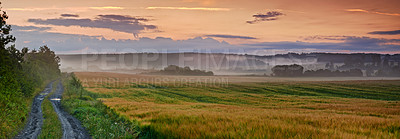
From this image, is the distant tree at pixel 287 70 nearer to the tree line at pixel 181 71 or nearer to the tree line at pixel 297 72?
the tree line at pixel 297 72

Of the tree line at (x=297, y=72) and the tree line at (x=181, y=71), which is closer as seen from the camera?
the tree line at (x=297, y=72)

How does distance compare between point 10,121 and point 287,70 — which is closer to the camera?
point 10,121

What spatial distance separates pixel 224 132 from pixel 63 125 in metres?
13.1

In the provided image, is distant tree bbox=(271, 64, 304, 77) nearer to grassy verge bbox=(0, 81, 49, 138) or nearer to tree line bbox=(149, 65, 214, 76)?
tree line bbox=(149, 65, 214, 76)

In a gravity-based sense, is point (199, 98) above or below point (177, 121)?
below

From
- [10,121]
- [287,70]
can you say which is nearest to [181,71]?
[287,70]

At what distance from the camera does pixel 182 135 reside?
10.1 m

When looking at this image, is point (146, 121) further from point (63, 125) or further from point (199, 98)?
point (199, 98)

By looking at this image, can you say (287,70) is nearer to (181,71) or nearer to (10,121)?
(181,71)

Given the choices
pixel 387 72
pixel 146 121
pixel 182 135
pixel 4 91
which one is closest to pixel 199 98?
pixel 4 91

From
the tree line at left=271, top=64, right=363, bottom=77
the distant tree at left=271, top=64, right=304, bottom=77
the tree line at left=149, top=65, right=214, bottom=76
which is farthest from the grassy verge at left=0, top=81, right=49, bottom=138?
the distant tree at left=271, top=64, right=304, bottom=77

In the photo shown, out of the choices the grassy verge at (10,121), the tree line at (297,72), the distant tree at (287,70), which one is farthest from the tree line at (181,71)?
the grassy verge at (10,121)

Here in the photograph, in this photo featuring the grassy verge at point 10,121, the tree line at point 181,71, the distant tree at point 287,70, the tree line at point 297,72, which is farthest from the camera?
the tree line at point 181,71

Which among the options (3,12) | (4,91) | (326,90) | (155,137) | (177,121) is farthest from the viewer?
(326,90)
